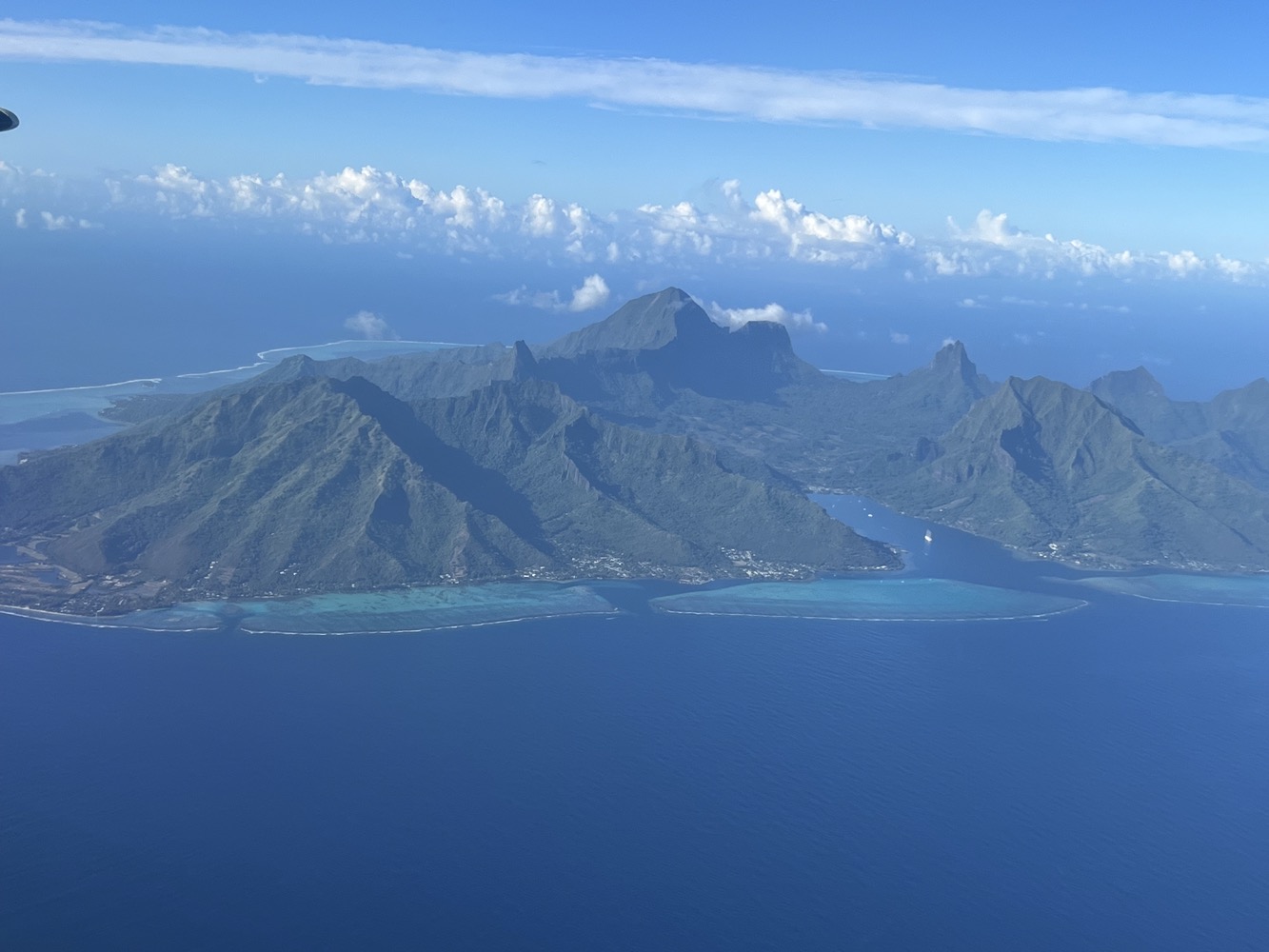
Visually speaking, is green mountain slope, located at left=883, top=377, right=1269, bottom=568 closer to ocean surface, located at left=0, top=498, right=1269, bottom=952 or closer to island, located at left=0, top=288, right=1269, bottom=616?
island, located at left=0, top=288, right=1269, bottom=616

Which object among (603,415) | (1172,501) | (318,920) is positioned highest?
Answer: (603,415)

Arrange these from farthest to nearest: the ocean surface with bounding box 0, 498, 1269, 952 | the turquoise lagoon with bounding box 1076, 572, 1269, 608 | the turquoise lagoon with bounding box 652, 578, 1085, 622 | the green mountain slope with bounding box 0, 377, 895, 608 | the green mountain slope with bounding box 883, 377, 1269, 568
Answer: the green mountain slope with bounding box 883, 377, 1269, 568 → the turquoise lagoon with bounding box 1076, 572, 1269, 608 → the turquoise lagoon with bounding box 652, 578, 1085, 622 → the green mountain slope with bounding box 0, 377, 895, 608 → the ocean surface with bounding box 0, 498, 1269, 952

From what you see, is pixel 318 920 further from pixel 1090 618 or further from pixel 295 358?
pixel 295 358

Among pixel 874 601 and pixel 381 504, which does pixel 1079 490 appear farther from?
pixel 381 504

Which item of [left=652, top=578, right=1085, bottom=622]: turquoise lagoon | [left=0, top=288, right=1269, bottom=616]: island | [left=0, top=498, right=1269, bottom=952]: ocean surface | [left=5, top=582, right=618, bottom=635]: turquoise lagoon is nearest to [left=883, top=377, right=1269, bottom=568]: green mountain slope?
[left=0, top=288, right=1269, bottom=616]: island


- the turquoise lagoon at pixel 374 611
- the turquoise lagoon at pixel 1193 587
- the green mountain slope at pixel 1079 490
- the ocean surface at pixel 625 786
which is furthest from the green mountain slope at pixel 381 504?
the green mountain slope at pixel 1079 490

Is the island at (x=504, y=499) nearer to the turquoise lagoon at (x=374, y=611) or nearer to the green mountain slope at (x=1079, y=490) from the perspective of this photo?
the green mountain slope at (x=1079, y=490)

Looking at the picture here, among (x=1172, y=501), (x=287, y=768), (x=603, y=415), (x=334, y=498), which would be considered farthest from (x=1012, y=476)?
(x=287, y=768)

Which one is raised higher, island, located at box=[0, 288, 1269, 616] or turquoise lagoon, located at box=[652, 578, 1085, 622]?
island, located at box=[0, 288, 1269, 616]

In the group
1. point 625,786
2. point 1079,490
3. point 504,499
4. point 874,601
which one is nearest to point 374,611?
point 504,499
